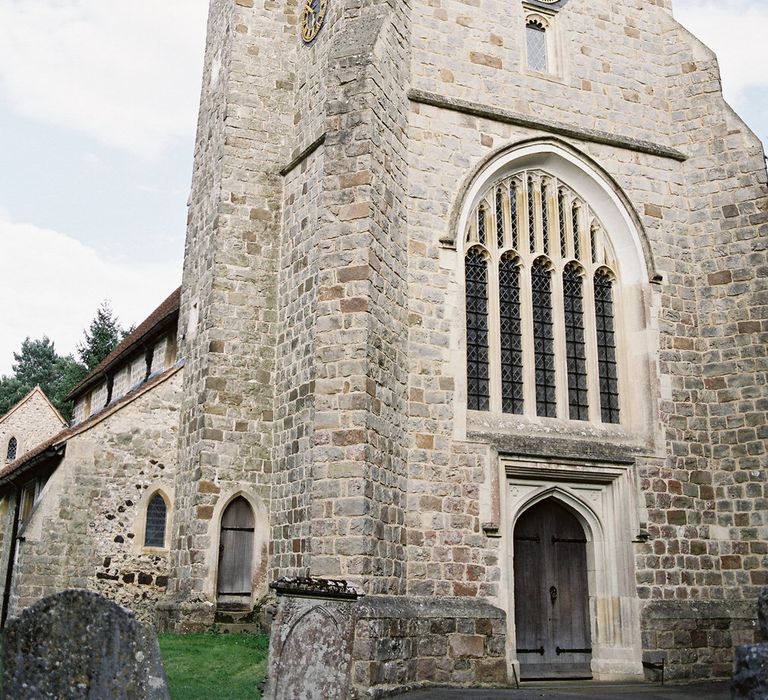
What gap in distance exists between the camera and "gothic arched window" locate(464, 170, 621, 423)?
13.1m

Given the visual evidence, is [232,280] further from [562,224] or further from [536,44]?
[536,44]

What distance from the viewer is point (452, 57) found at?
13617mm

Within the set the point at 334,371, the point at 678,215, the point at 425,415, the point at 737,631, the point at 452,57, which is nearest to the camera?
the point at 334,371

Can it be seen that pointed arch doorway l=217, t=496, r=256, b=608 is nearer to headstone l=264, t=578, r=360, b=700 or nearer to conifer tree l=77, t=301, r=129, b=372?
headstone l=264, t=578, r=360, b=700

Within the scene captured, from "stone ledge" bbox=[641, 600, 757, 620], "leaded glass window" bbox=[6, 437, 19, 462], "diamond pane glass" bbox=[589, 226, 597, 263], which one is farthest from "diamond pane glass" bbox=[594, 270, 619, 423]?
"leaded glass window" bbox=[6, 437, 19, 462]

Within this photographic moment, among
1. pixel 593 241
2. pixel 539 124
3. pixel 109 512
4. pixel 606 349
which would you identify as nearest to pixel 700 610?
pixel 606 349

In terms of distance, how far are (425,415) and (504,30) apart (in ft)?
22.0

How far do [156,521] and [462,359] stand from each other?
5.86m

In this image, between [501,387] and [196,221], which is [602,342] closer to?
[501,387]

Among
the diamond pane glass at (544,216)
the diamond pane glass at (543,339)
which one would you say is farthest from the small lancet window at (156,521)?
the diamond pane glass at (544,216)

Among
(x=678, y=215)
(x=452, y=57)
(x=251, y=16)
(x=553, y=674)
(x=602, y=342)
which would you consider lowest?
(x=553, y=674)

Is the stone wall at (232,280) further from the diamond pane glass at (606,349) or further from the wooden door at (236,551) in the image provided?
the diamond pane glass at (606,349)

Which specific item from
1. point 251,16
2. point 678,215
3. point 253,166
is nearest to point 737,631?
point 678,215

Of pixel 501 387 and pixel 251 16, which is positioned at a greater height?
pixel 251 16
